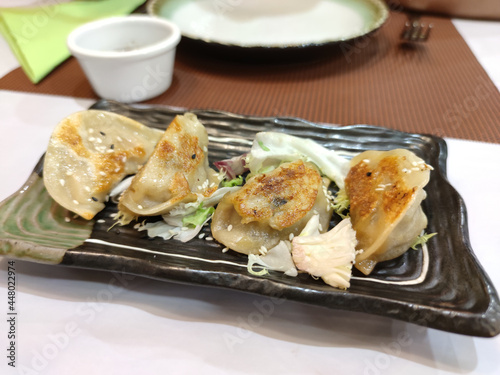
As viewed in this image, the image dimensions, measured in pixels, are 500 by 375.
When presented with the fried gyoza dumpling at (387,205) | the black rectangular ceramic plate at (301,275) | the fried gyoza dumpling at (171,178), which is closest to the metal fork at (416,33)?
the black rectangular ceramic plate at (301,275)

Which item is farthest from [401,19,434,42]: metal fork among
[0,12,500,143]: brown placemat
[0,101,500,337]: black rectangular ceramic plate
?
[0,101,500,337]: black rectangular ceramic plate

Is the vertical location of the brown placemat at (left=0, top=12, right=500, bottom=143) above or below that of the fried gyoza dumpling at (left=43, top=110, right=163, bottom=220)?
below

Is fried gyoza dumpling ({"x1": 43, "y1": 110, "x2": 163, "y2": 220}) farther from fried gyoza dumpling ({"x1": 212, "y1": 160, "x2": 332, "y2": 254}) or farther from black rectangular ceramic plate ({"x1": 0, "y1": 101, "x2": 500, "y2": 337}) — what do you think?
fried gyoza dumpling ({"x1": 212, "y1": 160, "x2": 332, "y2": 254})

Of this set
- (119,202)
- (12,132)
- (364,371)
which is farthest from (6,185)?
(364,371)

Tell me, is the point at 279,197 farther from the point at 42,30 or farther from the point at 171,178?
the point at 42,30

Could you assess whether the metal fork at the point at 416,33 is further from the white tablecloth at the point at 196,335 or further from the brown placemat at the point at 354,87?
the white tablecloth at the point at 196,335

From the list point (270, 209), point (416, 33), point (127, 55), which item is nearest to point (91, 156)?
point (127, 55)

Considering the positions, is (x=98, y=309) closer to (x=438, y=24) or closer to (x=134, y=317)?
(x=134, y=317)
